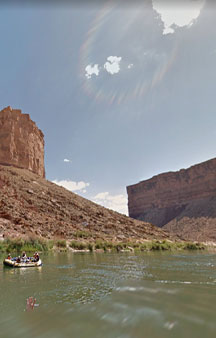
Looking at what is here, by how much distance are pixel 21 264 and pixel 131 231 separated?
26.4 m

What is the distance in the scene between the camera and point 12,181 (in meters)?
41.5

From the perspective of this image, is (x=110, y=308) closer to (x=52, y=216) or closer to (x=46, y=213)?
(x=52, y=216)

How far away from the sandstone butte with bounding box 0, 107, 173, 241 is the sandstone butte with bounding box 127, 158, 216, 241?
2479 centimetres

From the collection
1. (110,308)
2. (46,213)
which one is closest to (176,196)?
(46,213)

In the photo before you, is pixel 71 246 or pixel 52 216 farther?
pixel 52 216

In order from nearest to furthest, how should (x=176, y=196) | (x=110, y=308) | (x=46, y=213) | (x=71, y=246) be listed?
1. (x=110, y=308)
2. (x=71, y=246)
3. (x=46, y=213)
4. (x=176, y=196)

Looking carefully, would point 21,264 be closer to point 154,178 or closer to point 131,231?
point 131,231

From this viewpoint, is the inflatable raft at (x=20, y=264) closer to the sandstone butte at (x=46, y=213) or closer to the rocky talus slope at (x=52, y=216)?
the rocky talus slope at (x=52, y=216)

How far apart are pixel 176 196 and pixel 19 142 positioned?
189 feet

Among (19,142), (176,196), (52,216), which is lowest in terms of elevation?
(52,216)

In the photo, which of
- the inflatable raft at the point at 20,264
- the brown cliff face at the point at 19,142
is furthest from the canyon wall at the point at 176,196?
the inflatable raft at the point at 20,264

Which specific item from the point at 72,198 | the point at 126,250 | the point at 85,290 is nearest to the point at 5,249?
the point at 126,250

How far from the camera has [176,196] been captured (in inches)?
3465

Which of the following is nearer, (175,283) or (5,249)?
(175,283)
